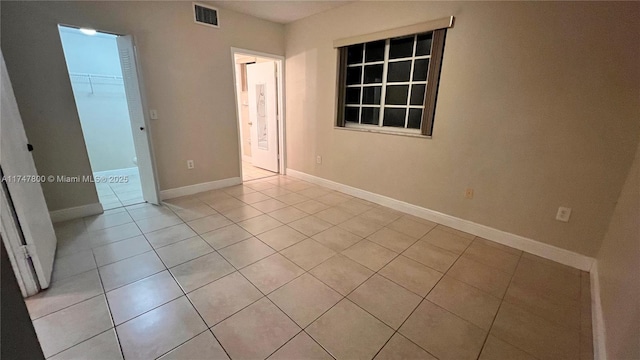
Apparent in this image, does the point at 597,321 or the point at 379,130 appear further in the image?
the point at 379,130

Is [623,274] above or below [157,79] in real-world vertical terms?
below

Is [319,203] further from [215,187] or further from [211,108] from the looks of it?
[211,108]

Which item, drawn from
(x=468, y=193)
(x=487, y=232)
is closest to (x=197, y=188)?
(x=468, y=193)

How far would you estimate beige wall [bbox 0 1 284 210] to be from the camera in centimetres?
239

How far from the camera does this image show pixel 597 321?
1565mm

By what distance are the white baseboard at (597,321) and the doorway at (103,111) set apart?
4.30 meters

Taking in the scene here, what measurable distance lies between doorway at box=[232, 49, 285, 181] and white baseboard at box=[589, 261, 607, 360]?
4034mm

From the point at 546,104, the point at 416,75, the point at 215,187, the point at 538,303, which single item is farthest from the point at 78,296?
the point at 546,104

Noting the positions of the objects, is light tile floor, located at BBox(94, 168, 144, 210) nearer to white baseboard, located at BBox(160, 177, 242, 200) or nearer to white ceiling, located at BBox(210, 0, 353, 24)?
white baseboard, located at BBox(160, 177, 242, 200)

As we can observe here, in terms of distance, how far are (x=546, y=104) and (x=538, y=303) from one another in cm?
156

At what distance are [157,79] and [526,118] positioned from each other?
3.92 m

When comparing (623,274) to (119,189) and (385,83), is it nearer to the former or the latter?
(385,83)

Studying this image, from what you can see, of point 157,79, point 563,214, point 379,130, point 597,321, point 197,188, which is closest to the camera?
point 597,321

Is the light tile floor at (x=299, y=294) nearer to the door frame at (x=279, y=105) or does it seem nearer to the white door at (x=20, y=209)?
the white door at (x=20, y=209)
